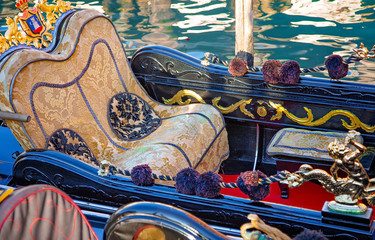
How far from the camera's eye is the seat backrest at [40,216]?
2.86ft

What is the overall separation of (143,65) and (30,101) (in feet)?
3.35

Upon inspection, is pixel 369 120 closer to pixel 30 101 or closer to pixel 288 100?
pixel 288 100

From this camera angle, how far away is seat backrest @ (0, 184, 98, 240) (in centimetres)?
87

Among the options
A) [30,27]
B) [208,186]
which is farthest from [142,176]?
[30,27]

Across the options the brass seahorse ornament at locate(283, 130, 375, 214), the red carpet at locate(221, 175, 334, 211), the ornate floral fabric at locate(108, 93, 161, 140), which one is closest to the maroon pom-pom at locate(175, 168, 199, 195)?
the brass seahorse ornament at locate(283, 130, 375, 214)

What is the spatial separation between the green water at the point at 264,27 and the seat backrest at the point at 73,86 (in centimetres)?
335

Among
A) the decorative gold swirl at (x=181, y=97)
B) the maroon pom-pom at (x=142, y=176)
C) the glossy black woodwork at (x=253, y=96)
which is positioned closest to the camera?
the maroon pom-pom at (x=142, y=176)

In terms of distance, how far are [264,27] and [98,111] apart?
5398 mm

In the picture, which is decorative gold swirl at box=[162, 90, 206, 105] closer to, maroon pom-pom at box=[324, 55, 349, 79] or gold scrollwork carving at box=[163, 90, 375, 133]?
gold scrollwork carving at box=[163, 90, 375, 133]

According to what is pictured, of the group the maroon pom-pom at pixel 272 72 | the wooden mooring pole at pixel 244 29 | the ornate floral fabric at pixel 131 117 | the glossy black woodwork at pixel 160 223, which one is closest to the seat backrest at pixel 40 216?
the glossy black woodwork at pixel 160 223

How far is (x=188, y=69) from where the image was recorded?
2.86 metres

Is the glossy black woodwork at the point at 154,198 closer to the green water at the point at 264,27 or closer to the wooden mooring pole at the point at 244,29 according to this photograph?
the wooden mooring pole at the point at 244,29

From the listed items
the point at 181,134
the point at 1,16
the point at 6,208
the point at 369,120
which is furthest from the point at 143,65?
the point at 1,16

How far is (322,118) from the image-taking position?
8.52 ft
